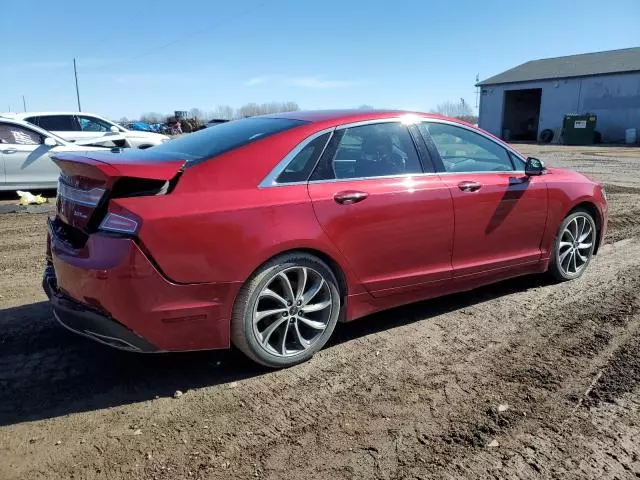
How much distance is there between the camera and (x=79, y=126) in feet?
41.1

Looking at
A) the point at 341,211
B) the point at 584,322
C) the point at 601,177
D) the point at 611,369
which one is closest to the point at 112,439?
the point at 341,211

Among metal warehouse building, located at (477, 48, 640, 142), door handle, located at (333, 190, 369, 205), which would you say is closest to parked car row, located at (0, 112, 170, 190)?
door handle, located at (333, 190, 369, 205)

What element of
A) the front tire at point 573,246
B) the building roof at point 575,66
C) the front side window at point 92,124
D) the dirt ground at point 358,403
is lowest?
the dirt ground at point 358,403

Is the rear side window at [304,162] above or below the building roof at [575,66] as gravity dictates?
below

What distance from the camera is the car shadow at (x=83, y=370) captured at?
310 cm

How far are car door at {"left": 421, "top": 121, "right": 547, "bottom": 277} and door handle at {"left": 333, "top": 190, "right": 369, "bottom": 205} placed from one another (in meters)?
0.85

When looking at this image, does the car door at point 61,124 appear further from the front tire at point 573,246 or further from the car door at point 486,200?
the front tire at point 573,246

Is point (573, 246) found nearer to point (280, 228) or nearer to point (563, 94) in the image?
point (280, 228)

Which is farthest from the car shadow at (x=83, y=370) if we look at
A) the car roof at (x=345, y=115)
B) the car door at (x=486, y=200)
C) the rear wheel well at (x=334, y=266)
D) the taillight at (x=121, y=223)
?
the car roof at (x=345, y=115)

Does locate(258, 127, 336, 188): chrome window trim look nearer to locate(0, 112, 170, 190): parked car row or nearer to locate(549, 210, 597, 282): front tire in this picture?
locate(549, 210, 597, 282): front tire

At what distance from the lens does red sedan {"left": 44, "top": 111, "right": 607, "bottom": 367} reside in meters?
2.98


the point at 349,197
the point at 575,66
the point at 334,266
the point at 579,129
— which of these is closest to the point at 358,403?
the point at 334,266

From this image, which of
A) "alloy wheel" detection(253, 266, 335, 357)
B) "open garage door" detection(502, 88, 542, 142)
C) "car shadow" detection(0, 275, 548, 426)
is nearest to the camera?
"car shadow" detection(0, 275, 548, 426)

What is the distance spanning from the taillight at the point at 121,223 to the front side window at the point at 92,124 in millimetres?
10783
